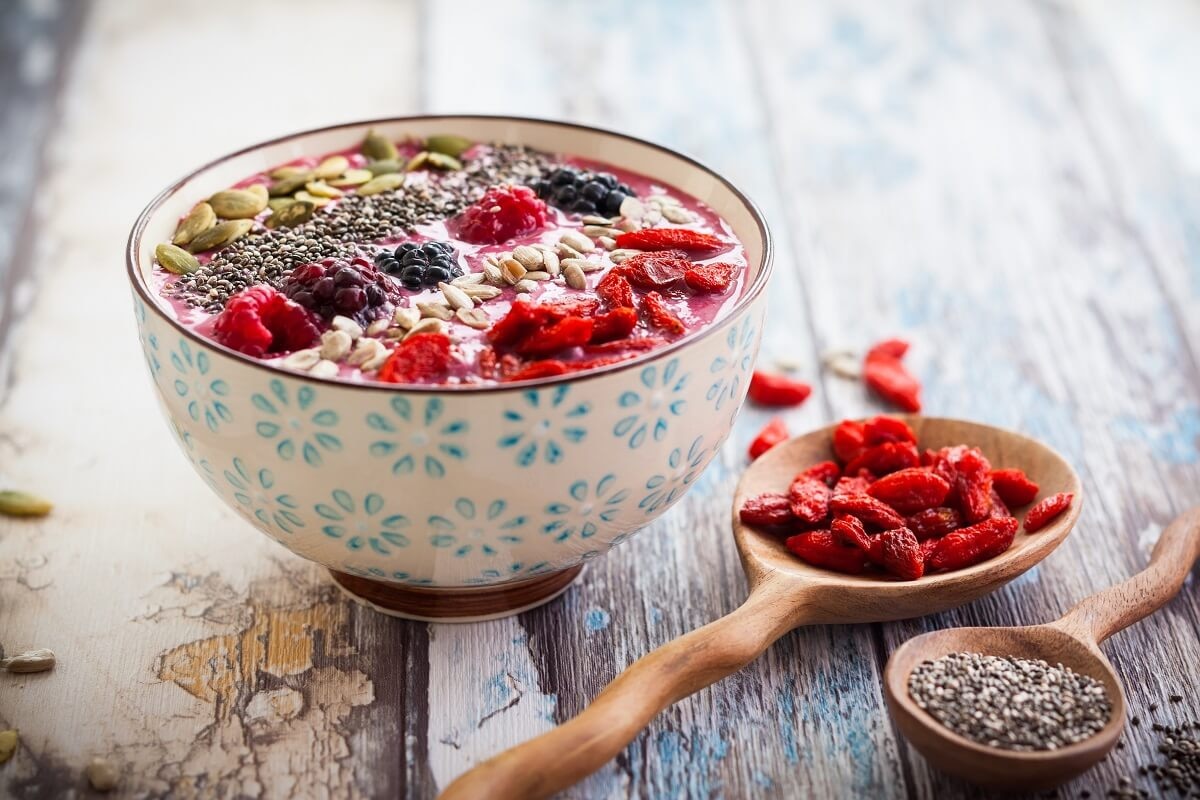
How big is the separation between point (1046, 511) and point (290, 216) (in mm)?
1393

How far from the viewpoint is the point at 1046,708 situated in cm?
185

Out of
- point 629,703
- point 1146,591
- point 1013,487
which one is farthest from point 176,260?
point 1146,591

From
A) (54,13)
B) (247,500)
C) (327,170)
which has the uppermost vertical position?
(327,170)

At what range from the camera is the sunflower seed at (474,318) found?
74.8 inches

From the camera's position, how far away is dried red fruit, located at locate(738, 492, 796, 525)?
88.9 inches

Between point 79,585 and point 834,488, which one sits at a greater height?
point 834,488

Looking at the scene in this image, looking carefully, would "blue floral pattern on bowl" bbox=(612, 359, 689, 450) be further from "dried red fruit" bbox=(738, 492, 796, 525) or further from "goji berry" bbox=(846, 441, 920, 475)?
"goji berry" bbox=(846, 441, 920, 475)

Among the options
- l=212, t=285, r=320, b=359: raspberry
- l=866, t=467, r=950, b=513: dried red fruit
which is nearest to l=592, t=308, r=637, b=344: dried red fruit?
l=212, t=285, r=320, b=359: raspberry

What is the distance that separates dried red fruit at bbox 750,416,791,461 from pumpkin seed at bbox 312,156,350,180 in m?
0.97

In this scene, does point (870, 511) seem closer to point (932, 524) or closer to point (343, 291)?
point (932, 524)

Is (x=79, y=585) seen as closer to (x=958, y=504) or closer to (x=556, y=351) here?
(x=556, y=351)

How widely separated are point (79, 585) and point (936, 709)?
1.44 metres

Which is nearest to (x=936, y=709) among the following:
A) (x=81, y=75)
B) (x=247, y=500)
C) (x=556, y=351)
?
(x=556, y=351)

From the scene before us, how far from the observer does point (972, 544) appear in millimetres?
2156
